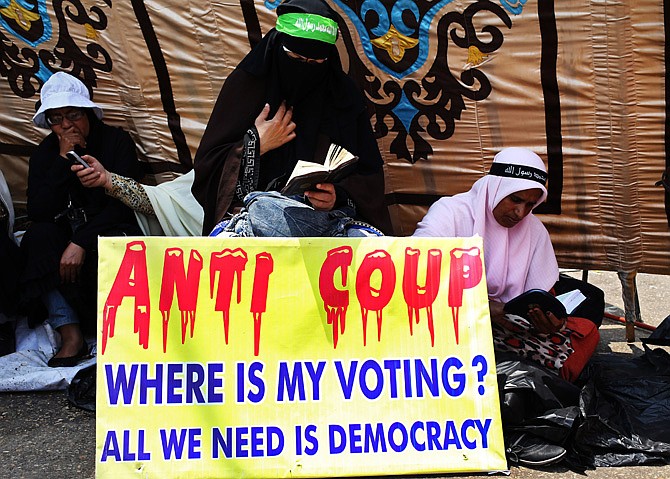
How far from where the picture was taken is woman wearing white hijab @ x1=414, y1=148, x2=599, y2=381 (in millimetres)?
3729

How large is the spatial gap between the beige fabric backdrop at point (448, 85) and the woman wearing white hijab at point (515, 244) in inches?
22.5

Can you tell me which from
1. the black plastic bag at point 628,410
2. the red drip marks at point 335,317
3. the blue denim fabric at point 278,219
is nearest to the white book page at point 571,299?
the black plastic bag at point 628,410

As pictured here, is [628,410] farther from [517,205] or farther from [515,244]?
[517,205]

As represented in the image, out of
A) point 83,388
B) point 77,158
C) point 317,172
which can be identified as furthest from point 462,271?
point 77,158

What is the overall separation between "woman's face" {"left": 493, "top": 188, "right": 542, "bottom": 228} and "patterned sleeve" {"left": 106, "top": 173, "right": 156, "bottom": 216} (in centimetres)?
165

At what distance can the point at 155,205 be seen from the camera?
14.4 feet

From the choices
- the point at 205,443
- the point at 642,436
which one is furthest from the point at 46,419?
the point at 642,436

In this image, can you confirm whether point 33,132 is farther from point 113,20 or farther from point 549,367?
point 549,367

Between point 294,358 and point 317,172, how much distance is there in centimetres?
69

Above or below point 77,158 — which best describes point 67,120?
above

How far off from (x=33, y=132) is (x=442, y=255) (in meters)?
2.77

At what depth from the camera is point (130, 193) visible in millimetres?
4293

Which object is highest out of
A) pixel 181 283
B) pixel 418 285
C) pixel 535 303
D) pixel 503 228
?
pixel 181 283

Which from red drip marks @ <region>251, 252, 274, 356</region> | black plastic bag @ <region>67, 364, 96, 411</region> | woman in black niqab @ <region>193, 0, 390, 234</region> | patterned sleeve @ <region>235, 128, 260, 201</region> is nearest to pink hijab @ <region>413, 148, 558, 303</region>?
woman in black niqab @ <region>193, 0, 390, 234</region>
